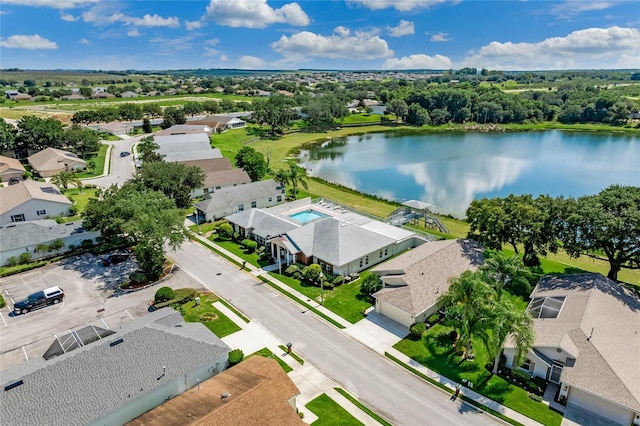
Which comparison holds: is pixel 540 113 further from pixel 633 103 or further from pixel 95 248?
pixel 95 248

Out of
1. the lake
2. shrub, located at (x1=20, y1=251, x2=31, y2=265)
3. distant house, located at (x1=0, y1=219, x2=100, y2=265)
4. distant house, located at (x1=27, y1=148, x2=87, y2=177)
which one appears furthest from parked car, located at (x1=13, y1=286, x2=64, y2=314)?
the lake

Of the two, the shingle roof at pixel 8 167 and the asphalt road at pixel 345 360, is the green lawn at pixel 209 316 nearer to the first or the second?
the asphalt road at pixel 345 360

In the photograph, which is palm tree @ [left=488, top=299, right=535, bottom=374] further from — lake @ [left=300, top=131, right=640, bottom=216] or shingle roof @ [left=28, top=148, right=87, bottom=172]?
shingle roof @ [left=28, top=148, right=87, bottom=172]

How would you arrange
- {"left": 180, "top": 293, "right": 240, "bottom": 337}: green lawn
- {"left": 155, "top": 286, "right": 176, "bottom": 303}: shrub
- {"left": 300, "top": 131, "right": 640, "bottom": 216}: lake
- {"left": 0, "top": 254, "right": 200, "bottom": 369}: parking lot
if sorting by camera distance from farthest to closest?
1. {"left": 300, "top": 131, "right": 640, "bottom": 216}: lake
2. {"left": 155, "top": 286, "right": 176, "bottom": 303}: shrub
3. {"left": 180, "top": 293, "right": 240, "bottom": 337}: green lawn
4. {"left": 0, "top": 254, "right": 200, "bottom": 369}: parking lot

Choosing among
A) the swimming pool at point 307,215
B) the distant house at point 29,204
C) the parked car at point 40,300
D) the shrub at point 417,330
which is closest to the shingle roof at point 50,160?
the distant house at point 29,204

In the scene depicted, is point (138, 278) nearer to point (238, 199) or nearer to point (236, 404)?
point (238, 199)

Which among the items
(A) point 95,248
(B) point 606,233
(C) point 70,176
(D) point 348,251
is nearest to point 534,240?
(B) point 606,233
